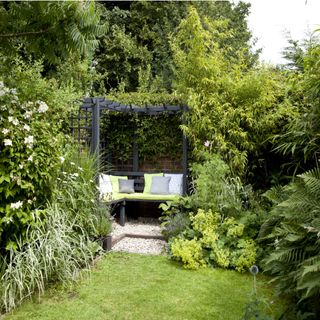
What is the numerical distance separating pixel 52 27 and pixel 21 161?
1395mm

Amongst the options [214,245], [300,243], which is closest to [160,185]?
[214,245]

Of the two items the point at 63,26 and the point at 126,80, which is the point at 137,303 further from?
the point at 126,80

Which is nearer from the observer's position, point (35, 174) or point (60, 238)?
point (35, 174)

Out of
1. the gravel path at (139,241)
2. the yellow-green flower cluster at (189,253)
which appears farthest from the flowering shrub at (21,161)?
the gravel path at (139,241)

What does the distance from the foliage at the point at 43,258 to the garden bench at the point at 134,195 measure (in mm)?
1449

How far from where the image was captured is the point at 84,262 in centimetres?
371

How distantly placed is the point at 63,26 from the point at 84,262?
2.58 metres

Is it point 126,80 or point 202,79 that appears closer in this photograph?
point 202,79

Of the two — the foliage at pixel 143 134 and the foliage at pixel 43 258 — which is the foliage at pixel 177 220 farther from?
the foliage at pixel 143 134

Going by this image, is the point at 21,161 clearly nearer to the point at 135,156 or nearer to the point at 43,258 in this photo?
the point at 43,258

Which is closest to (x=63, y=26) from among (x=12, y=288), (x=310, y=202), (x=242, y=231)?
(x=310, y=202)

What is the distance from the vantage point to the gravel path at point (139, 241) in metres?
4.75

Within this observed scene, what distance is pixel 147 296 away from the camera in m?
3.14

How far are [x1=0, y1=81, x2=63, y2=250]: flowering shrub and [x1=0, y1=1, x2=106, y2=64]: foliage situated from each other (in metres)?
0.83
